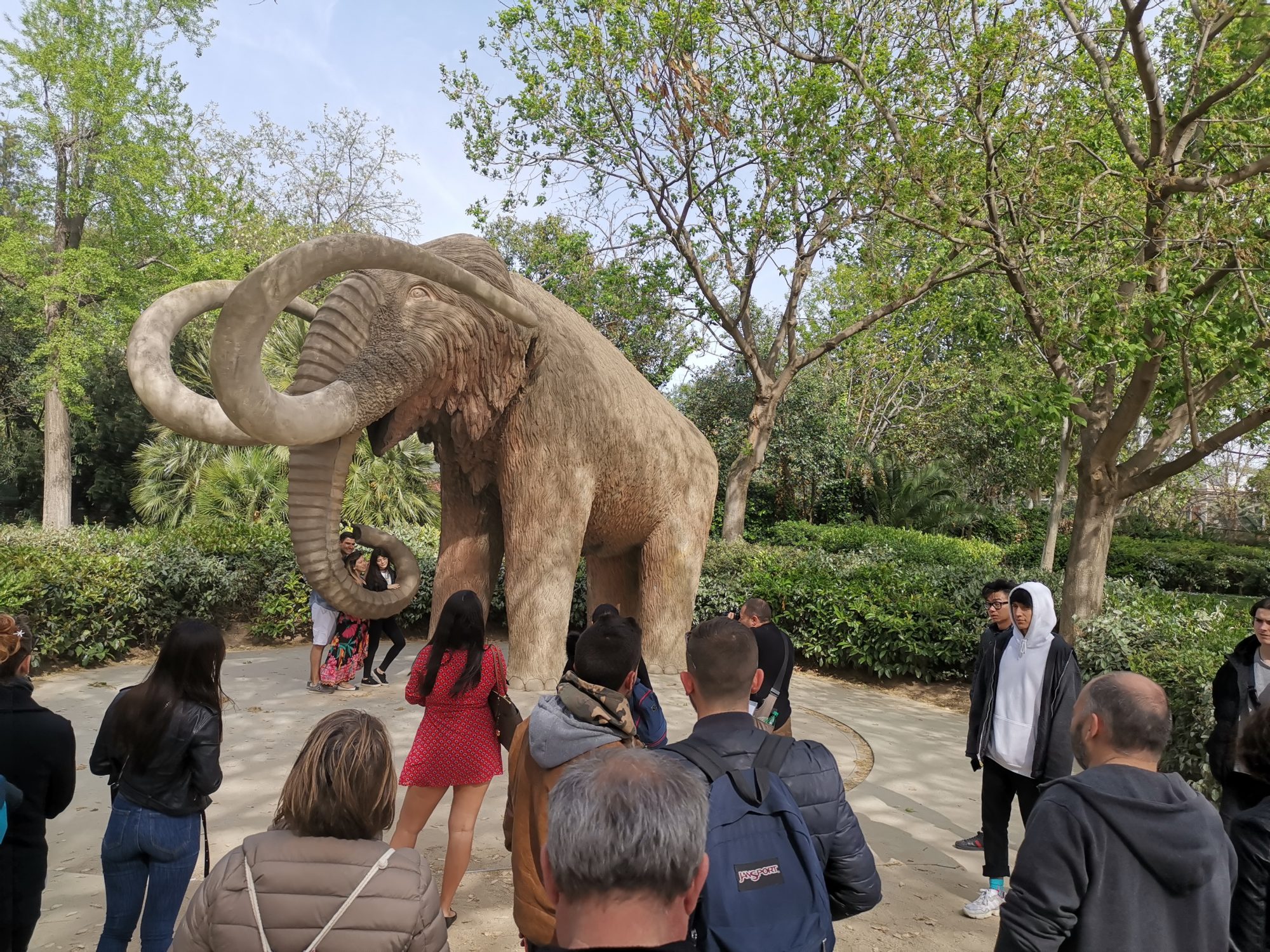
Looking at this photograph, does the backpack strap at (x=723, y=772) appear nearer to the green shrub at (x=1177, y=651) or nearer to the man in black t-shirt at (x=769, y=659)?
the man in black t-shirt at (x=769, y=659)

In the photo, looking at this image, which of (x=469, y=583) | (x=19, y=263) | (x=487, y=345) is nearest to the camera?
(x=487, y=345)

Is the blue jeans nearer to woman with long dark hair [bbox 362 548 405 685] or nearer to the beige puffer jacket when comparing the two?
the beige puffer jacket

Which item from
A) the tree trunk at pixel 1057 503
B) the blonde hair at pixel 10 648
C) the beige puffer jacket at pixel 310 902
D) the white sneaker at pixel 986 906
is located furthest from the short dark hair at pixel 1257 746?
the tree trunk at pixel 1057 503

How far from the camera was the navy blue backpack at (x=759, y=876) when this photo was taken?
5.27 feet

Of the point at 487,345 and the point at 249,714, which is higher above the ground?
the point at 487,345

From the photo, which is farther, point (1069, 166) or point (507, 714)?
point (1069, 166)

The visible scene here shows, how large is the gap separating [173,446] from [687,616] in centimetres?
1197

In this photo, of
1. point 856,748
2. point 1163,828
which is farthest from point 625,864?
point 856,748

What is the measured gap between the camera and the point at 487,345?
5.22m

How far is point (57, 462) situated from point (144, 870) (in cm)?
1650

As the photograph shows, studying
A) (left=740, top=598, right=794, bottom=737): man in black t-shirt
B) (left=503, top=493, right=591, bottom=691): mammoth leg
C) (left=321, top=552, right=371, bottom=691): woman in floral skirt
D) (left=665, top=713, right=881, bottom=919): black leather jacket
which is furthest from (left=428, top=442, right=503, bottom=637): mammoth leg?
(left=665, top=713, right=881, bottom=919): black leather jacket

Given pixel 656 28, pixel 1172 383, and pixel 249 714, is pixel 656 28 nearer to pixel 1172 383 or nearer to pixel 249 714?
pixel 1172 383

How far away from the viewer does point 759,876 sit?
1.64 meters

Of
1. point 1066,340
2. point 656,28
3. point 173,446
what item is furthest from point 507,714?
point 173,446
